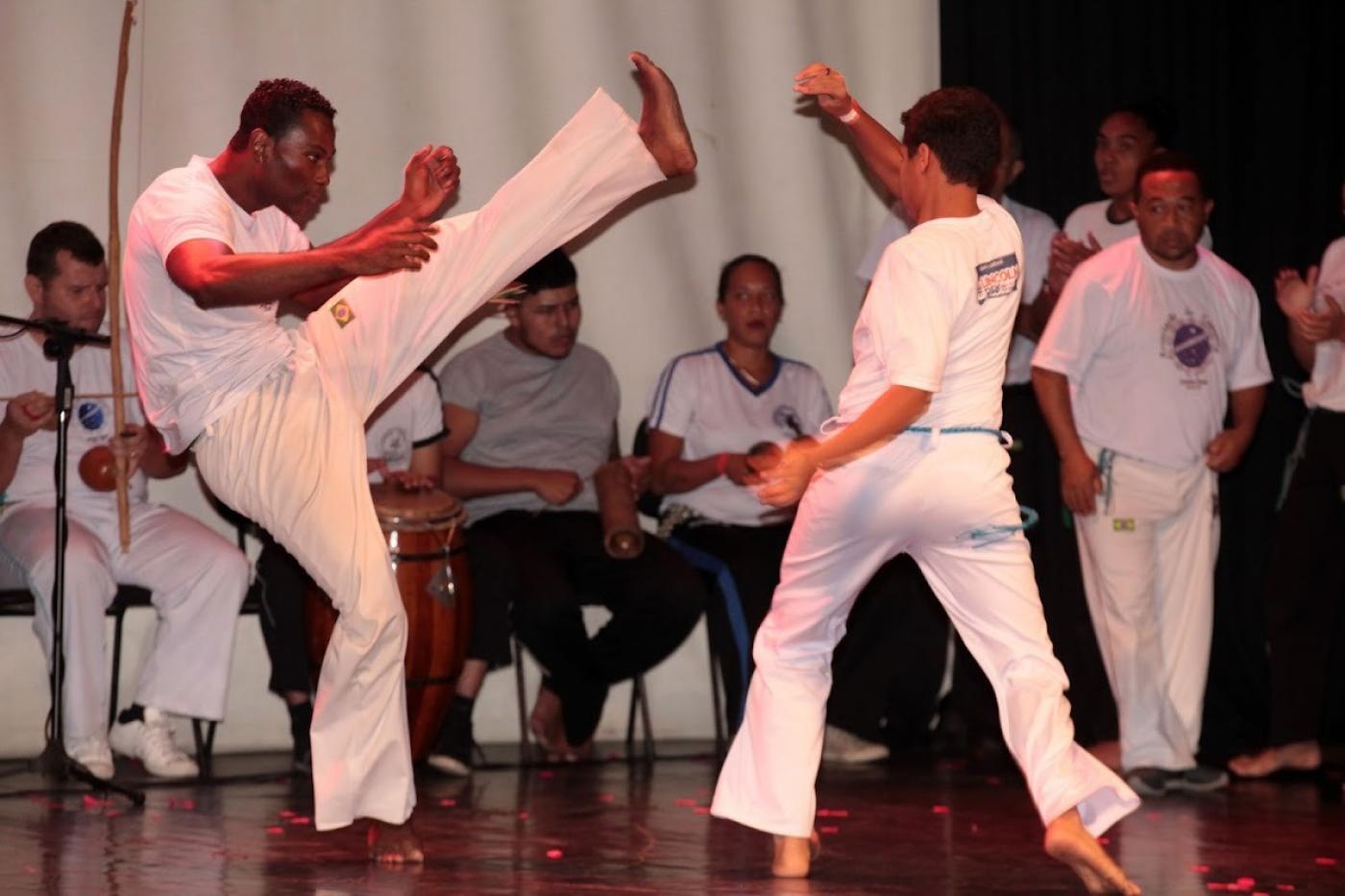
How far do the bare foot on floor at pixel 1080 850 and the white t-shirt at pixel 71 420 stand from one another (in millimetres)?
3504

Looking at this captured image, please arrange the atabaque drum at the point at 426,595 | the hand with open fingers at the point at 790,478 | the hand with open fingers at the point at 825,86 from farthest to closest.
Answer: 1. the atabaque drum at the point at 426,595
2. the hand with open fingers at the point at 825,86
3. the hand with open fingers at the point at 790,478

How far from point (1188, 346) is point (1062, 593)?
3.72 feet

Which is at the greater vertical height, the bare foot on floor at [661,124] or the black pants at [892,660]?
the bare foot on floor at [661,124]

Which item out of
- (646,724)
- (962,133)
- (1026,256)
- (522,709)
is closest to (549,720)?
(522,709)

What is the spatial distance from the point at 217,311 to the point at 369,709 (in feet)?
3.27

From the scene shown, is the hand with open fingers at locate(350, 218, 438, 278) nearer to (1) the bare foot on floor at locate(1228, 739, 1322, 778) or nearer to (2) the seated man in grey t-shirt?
(2) the seated man in grey t-shirt

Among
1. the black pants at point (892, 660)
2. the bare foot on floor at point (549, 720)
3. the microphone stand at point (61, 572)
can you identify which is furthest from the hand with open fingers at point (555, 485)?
the microphone stand at point (61, 572)

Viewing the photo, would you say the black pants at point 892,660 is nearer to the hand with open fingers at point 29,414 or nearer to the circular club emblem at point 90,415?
the circular club emblem at point 90,415

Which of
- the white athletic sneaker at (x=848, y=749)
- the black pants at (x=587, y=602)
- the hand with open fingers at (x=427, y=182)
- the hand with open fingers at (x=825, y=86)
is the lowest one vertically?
the white athletic sneaker at (x=848, y=749)

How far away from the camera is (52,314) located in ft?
19.6

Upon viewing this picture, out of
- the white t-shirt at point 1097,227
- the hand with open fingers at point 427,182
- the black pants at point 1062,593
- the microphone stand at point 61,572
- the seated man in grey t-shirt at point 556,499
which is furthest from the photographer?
the white t-shirt at point 1097,227

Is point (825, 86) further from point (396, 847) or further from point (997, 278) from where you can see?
point (396, 847)

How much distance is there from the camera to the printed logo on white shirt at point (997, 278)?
13.1ft

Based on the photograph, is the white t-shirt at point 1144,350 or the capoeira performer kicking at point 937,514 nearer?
the capoeira performer kicking at point 937,514
